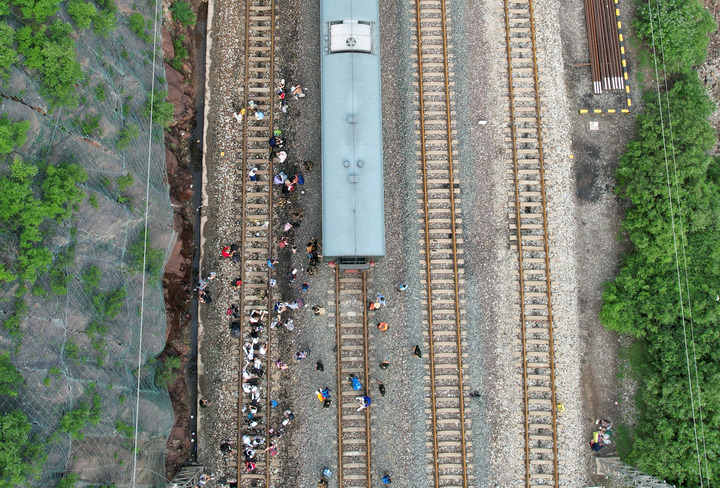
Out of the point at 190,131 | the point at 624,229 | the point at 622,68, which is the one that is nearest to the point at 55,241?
the point at 190,131

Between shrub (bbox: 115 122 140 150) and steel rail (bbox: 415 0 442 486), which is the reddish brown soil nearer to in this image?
shrub (bbox: 115 122 140 150)

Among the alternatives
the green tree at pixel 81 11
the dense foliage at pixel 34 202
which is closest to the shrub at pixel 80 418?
the dense foliage at pixel 34 202

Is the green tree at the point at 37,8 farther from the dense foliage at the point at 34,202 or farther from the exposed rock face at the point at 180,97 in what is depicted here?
the exposed rock face at the point at 180,97

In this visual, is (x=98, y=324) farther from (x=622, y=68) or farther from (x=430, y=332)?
(x=622, y=68)

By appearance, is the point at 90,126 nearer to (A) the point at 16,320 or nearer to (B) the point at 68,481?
(A) the point at 16,320

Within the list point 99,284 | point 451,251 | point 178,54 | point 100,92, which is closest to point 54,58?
point 100,92

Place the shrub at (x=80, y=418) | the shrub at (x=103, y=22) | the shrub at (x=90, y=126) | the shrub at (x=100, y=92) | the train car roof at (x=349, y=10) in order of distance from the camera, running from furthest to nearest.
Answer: the train car roof at (x=349, y=10)
the shrub at (x=103, y=22)
the shrub at (x=100, y=92)
the shrub at (x=90, y=126)
the shrub at (x=80, y=418)

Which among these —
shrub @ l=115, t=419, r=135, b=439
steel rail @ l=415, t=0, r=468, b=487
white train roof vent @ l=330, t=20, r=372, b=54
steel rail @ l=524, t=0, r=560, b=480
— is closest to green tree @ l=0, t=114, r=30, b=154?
shrub @ l=115, t=419, r=135, b=439
